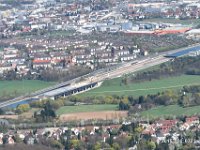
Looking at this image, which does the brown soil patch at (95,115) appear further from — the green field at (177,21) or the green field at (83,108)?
the green field at (177,21)

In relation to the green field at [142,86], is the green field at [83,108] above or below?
above

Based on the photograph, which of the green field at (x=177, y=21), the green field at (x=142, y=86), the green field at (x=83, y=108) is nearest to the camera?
the green field at (x=83, y=108)

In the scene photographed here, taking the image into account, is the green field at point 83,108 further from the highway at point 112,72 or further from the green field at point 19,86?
the green field at point 19,86

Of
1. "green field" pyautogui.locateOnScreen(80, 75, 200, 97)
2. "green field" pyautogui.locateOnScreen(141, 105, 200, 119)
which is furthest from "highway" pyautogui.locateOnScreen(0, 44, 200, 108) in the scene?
"green field" pyautogui.locateOnScreen(141, 105, 200, 119)

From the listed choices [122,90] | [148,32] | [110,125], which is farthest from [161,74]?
[148,32]

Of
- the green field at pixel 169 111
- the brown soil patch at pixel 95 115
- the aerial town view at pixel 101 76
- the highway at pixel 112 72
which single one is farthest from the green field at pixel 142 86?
the brown soil patch at pixel 95 115

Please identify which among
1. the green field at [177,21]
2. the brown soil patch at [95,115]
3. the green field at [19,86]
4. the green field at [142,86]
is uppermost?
the brown soil patch at [95,115]

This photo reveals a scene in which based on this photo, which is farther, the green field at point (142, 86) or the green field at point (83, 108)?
the green field at point (142, 86)

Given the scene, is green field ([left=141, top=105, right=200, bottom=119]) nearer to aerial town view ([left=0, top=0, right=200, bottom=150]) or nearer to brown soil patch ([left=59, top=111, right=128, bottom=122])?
aerial town view ([left=0, top=0, right=200, bottom=150])

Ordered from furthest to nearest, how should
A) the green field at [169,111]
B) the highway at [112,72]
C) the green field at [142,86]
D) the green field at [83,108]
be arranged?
1. the highway at [112,72]
2. the green field at [142,86]
3. the green field at [83,108]
4. the green field at [169,111]
